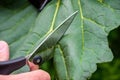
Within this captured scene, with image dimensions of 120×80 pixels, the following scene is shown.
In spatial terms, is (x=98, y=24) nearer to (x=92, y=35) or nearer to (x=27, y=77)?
(x=92, y=35)

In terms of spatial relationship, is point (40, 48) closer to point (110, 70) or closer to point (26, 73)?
point (26, 73)

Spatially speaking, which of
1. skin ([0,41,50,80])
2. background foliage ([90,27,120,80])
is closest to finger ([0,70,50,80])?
skin ([0,41,50,80])

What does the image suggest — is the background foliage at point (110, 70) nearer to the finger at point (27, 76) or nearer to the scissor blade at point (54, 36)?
the scissor blade at point (54, 36)

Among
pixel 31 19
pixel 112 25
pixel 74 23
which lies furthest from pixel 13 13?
pixel 112 25

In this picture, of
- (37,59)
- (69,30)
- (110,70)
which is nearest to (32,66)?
(37,59)

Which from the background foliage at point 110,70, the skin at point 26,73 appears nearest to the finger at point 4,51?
the skin at point 26,73

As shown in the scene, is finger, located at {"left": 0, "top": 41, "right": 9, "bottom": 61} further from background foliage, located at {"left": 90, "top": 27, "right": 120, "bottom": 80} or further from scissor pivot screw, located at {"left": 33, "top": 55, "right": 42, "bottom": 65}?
background foliage, located at {"left": 90, "top": 27, "right": 120, "bottom": 80}
